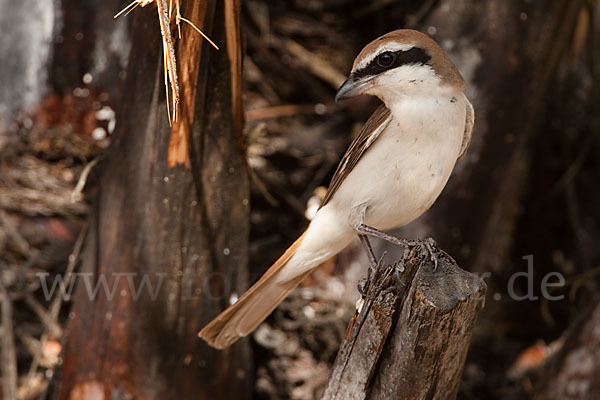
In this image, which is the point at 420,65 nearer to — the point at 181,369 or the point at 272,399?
the point at 181,369

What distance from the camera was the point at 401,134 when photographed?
7.12 feet

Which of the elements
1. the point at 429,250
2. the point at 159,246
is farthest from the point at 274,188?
the point at 429,250

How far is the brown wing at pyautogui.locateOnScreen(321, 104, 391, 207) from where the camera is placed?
7.29 feet

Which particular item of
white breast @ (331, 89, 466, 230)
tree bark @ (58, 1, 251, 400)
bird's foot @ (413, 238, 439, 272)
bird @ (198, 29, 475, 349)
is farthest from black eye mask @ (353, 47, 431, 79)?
bird's foot @ (413, 238, 439, 272)

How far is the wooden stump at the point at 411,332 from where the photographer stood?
1.92 meters

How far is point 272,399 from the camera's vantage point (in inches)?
124

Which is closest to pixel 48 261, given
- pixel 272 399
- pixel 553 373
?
pixel 272 399

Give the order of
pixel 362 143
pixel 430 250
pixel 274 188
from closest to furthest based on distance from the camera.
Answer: pixel 430 250
pixel 362 143
pixel 274 188

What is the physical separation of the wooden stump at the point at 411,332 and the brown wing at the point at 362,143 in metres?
0.38

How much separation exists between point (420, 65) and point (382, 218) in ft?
1.57

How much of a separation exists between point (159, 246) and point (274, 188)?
109 cm

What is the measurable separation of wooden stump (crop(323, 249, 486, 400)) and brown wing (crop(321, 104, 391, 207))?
0.38 m

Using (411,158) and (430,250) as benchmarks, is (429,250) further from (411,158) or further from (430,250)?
(411,158)

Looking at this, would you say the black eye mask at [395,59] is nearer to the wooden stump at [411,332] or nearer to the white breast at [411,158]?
the white breast at [411,158]
